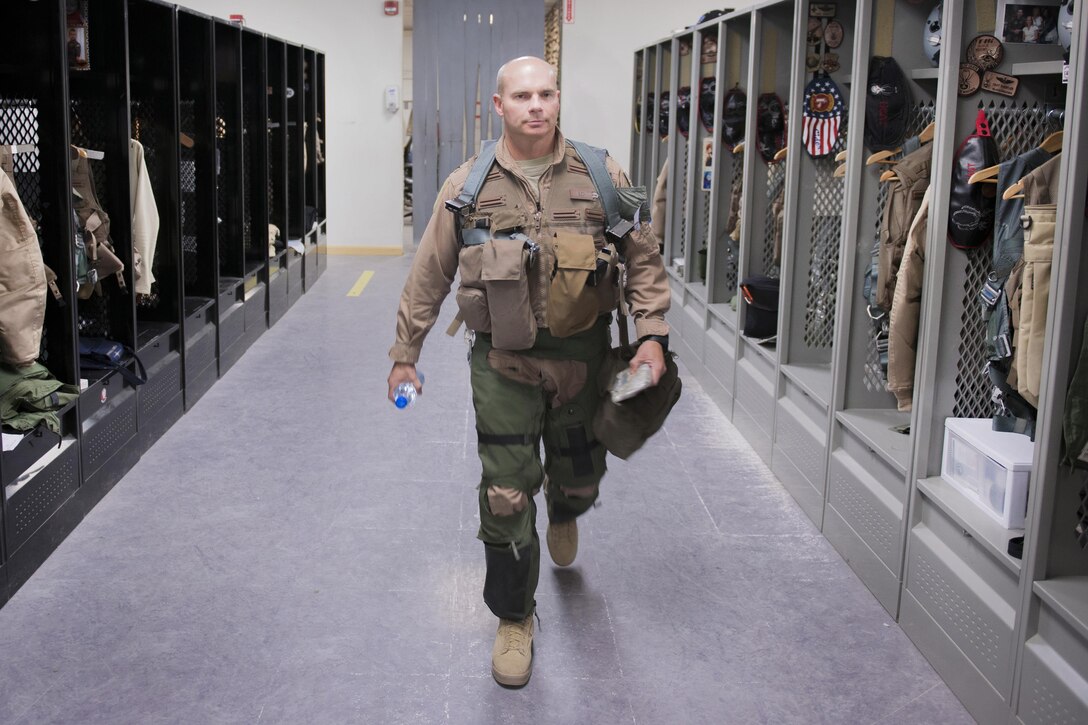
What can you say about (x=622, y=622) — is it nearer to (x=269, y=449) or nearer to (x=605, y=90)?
(x=269, y=449)

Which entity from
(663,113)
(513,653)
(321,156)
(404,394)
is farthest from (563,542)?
(321,156)

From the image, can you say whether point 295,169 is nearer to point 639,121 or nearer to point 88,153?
point 639,121

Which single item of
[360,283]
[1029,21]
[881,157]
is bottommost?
[360,283]

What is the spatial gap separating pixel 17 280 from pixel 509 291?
180 cm

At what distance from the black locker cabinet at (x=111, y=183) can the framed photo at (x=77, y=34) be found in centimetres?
7

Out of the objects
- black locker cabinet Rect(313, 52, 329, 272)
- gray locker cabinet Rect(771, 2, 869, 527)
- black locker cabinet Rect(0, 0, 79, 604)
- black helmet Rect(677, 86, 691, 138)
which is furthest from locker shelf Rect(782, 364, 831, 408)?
black locker cabinet Rect(313, 52, 329, 272)

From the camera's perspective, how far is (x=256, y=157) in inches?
334

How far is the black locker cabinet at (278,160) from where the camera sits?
29.1 ft

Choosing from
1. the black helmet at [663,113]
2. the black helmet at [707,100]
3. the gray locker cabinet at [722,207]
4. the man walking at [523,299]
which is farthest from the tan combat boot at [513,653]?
the black helmet at [663,113]

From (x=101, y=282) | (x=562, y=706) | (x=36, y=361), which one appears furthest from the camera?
(x=101, y=282)

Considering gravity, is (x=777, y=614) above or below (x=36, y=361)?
below

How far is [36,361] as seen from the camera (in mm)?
4270

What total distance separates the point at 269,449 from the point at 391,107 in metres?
7.79

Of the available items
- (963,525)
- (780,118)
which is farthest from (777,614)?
(780,118)
